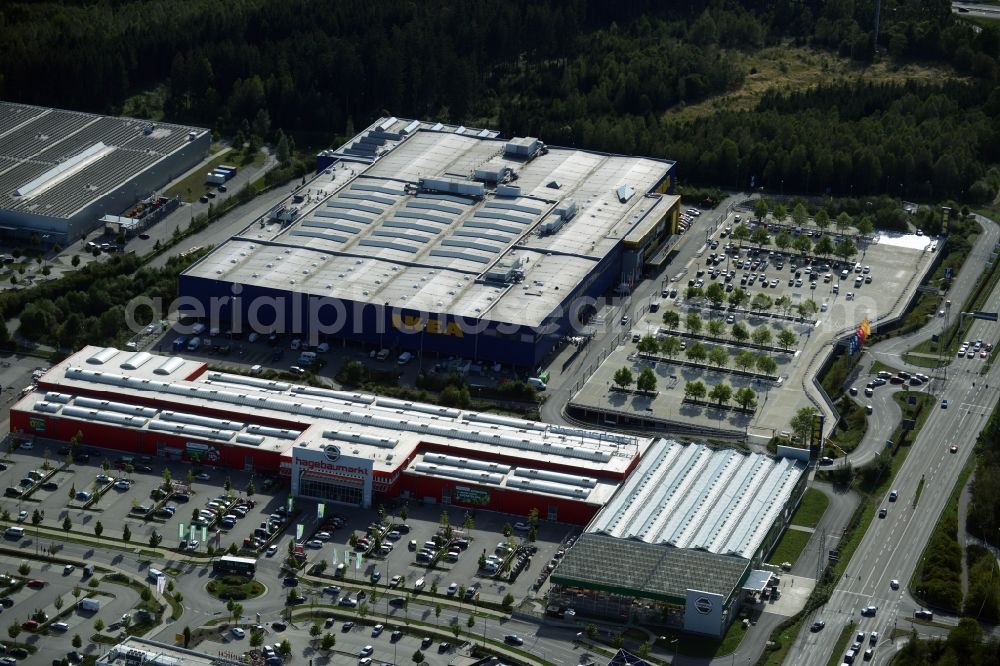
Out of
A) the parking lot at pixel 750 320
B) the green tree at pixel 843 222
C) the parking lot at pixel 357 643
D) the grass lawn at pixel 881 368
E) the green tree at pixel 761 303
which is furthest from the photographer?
the green tree at pixel 843 222

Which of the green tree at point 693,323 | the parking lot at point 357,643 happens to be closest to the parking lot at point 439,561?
the parking lot at point 357,643

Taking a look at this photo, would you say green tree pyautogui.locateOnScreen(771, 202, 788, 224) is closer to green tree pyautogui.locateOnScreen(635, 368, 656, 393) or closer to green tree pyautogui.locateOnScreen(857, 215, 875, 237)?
green tree pyautogui.locateOnScreen(857, 215, 875, 237)

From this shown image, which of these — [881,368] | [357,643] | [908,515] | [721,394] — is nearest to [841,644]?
[908,515]

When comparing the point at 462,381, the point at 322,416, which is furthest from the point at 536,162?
the point at 322,416

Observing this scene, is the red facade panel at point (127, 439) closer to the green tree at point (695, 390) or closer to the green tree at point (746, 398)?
the green tree at point (695, 390)

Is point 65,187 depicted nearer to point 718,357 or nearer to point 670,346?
point 670,346
